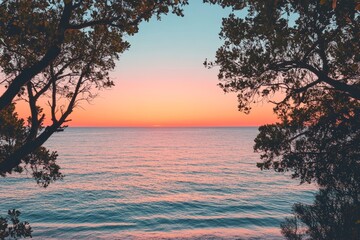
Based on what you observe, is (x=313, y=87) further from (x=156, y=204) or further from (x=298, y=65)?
(x=156, y=204)

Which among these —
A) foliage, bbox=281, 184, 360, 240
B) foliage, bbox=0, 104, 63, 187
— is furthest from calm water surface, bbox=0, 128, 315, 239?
foliage, bbox=0, 104, 63, 187

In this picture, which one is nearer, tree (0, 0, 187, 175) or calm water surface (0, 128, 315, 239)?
tree (0, 0, 187, 175)

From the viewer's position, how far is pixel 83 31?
11.6 metres

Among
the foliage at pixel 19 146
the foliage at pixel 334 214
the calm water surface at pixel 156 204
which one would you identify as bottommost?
the calm water surface at pixel 156 204

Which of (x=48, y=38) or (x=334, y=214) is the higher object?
(x=48, y=38)

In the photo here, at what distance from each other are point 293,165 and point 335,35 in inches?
243

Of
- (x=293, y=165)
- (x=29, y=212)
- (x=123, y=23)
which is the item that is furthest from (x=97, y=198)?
(x=123, y=23)

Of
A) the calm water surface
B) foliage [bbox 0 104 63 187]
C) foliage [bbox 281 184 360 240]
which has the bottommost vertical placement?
the calm water surface

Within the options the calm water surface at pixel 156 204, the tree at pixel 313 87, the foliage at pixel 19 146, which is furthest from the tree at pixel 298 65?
the calm water surface at pixel 156 204

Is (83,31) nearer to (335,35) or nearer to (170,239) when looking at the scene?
(335,35)

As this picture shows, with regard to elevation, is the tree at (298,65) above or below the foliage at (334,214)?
above

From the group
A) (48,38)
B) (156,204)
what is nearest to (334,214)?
(48,38)

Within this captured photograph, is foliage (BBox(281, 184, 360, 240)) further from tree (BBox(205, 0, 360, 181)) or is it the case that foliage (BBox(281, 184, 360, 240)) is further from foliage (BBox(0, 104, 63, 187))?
foliage (BBox(0, 104, 63, 187))

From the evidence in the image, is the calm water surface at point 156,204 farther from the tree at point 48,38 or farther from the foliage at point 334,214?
the tree at point 48,38
